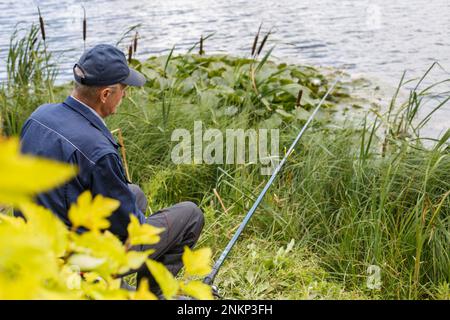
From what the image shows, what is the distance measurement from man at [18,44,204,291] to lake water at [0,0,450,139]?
4.61 m

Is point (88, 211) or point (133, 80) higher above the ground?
point (88, 211)

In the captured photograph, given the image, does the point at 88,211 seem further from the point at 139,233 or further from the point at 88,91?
the point at 88,91

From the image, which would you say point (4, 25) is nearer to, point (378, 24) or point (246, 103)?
point (378, 24)

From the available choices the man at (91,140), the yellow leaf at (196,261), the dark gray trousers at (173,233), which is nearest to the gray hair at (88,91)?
the man at (91,140)

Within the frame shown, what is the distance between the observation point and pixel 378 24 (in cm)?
1089

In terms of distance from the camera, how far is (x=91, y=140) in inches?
92.5

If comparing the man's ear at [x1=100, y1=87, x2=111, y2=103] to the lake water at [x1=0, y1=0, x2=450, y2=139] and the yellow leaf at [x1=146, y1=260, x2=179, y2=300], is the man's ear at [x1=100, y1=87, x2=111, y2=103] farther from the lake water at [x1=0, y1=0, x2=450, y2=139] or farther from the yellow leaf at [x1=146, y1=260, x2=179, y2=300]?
the lake water at [x1=0, y1=0, x2=450, y2=139]

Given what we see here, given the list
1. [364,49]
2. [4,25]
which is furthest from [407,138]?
[4,25]

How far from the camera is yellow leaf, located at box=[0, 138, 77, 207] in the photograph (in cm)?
38

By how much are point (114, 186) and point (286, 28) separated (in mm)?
9444

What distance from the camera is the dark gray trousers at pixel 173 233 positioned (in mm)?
2812

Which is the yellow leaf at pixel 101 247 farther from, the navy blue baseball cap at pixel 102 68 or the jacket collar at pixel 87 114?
the navy blue baseball cap at pixel 102 68

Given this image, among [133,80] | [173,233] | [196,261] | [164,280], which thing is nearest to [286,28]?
[133,80]
